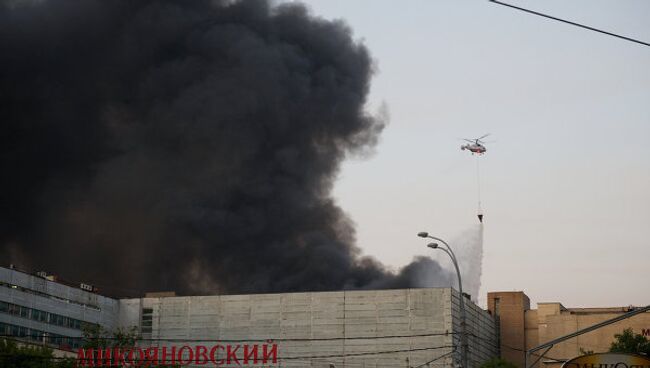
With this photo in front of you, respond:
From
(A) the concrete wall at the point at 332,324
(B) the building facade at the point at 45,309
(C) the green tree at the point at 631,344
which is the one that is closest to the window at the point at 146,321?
(A) the concrete wall at the point at 332,324

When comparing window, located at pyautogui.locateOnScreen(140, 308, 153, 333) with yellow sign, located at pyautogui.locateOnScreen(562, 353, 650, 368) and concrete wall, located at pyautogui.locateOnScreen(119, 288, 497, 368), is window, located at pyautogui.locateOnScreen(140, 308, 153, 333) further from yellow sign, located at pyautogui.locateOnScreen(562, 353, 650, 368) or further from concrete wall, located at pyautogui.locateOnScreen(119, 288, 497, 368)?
yellow sign, located at pyautogui.locateOnScreen(562, 353, 650, 368)

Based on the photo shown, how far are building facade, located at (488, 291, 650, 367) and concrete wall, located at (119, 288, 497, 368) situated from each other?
38.8 feet

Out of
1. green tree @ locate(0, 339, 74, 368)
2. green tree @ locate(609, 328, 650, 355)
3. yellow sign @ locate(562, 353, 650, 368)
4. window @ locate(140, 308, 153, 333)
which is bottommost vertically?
yellow sign @ locate(562, 353, 650, 368)

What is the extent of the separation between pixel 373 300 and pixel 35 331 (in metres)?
38.0

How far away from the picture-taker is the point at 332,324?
11188cm

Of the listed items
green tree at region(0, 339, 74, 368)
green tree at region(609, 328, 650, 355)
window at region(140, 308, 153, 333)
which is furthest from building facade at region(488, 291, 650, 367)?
green tree at region(0, 339, 74, 368)

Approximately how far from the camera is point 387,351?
108188 mm

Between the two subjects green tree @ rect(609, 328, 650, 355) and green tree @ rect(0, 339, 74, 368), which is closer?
green tree @ rect(0, 339, 74, 368)

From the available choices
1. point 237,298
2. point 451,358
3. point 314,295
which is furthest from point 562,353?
point 237,298

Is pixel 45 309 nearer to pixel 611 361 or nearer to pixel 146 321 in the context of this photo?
pixel 146 321

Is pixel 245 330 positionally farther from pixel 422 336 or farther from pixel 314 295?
pixel 422 336

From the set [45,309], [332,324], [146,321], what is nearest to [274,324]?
[332,324]

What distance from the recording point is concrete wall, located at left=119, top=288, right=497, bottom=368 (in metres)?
108

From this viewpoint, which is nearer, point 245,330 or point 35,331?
point 35,331
